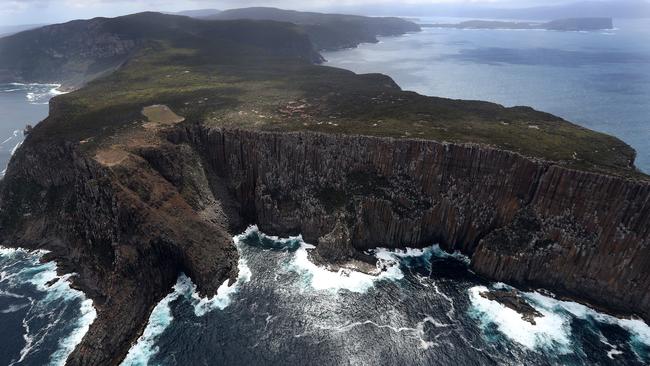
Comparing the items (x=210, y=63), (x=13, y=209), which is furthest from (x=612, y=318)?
(x=210, y=63)

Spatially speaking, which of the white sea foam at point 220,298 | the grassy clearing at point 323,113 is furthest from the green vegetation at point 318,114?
Answer: the white sea foam at point 220,298

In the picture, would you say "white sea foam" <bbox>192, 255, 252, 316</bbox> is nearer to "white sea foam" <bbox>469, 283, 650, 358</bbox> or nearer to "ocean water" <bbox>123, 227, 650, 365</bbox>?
"ocean water" <bbox>123, 227, 650, 365</bbox>

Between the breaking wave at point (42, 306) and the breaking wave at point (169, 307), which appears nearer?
the breaking wave at point (169, 307)

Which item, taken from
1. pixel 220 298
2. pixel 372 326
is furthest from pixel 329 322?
pixel 220 298

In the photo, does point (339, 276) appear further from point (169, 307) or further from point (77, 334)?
point (77, 334)

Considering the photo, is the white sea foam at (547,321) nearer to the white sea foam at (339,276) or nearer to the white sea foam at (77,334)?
the white sea foam at (339,276)
